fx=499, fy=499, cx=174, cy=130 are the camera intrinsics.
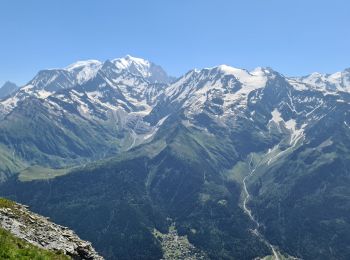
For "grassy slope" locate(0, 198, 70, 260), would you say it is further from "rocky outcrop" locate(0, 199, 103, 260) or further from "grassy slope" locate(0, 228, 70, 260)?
"rocky outcrop" locate(0, 199, 103, 260)

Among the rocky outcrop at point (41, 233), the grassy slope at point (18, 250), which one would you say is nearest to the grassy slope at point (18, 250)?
the grassy slope at point (18, 250)

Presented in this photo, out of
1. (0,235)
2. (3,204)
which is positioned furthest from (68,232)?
(0,235)

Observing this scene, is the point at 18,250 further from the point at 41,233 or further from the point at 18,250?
the point at 41,233

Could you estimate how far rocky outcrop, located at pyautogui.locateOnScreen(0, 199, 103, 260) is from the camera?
149ft

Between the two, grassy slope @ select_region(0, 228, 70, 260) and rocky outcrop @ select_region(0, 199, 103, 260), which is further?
rocky outcrop @ select_region(0, 199, 103, 260)

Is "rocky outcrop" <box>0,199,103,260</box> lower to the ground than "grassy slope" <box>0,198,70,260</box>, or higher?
higher

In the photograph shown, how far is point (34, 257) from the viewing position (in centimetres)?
3750

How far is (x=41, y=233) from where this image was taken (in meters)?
47.8

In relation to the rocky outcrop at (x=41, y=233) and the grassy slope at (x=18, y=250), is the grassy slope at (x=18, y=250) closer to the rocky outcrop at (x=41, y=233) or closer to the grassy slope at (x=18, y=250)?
the grassy slope at (x=18, y=250)

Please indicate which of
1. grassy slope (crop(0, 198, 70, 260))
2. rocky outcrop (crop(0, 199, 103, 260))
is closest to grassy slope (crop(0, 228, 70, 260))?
grassy slope (crop(0, 198, 70, 260))

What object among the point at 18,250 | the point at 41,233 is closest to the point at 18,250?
the point at 18,250

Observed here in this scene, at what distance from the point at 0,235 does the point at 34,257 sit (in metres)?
4.88

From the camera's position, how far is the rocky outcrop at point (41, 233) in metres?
45.6

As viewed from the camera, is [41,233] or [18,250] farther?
[41,233]
